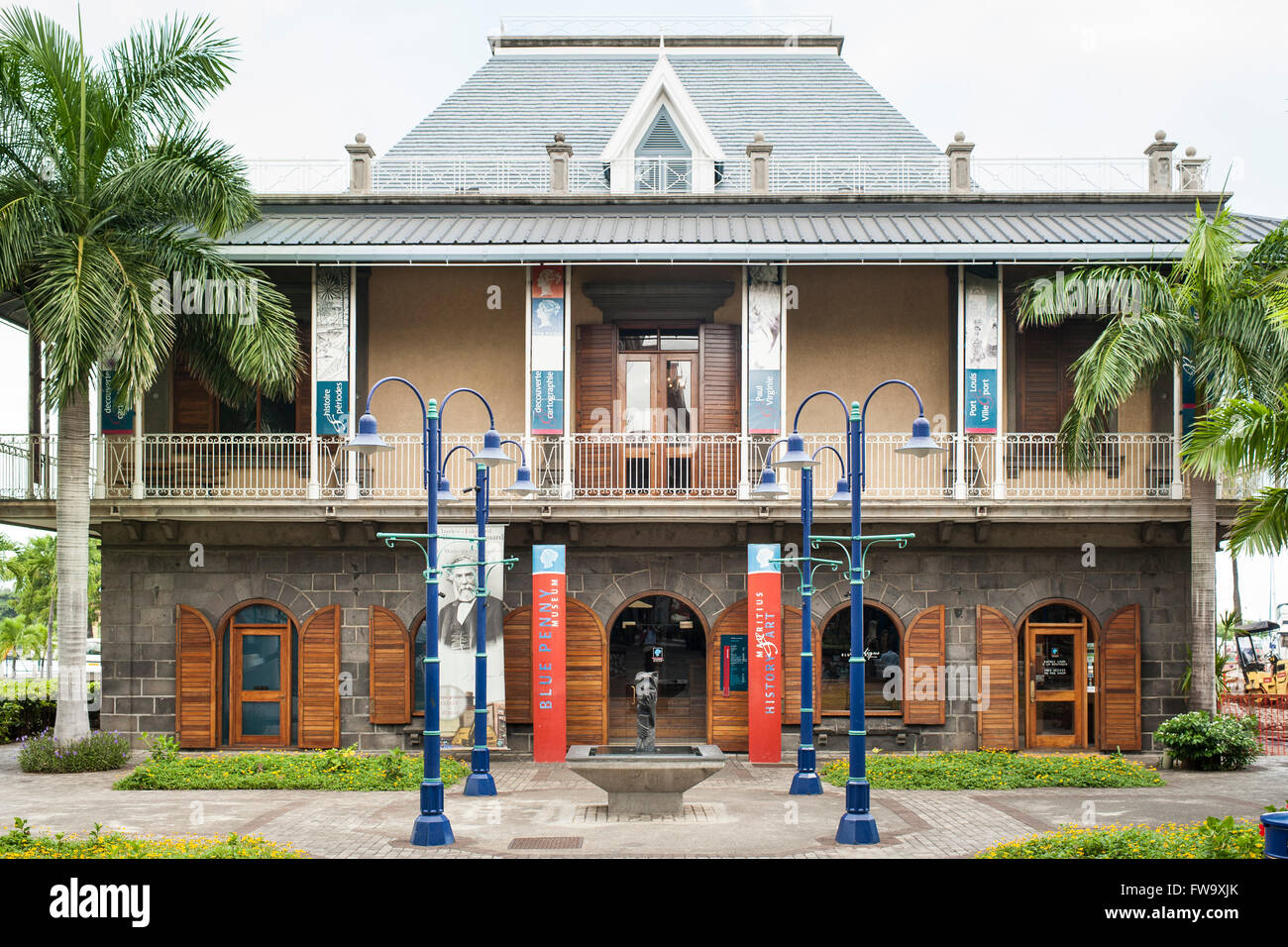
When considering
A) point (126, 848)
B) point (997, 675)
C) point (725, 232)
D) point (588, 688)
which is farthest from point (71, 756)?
point (997, 675)

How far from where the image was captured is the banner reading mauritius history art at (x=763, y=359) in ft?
67.1

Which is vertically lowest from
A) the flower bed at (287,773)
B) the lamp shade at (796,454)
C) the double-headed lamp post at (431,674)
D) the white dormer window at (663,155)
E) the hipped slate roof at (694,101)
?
the flower bed at (287,773)

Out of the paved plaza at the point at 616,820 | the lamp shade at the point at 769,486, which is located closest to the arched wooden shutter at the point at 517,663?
the paved plaza at the point at 616,820

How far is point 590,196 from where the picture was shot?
73.9 feet

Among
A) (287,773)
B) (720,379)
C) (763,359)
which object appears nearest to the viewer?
(287,773)

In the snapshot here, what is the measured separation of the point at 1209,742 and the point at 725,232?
11279mm

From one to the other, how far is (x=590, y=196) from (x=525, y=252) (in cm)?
269

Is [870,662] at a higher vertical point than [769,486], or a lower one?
lower

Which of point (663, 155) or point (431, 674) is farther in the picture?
point (663, 155)

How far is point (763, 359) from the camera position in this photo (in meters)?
20.5

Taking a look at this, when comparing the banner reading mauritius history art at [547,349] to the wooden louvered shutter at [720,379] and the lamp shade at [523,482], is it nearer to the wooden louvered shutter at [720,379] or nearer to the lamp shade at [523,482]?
the wooden louvered shutter at [720,379]

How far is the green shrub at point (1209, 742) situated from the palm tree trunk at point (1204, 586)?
2.40ft

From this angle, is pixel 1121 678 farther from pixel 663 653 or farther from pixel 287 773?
pixel 287 773

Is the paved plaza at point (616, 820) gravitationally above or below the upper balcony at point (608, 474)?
below
